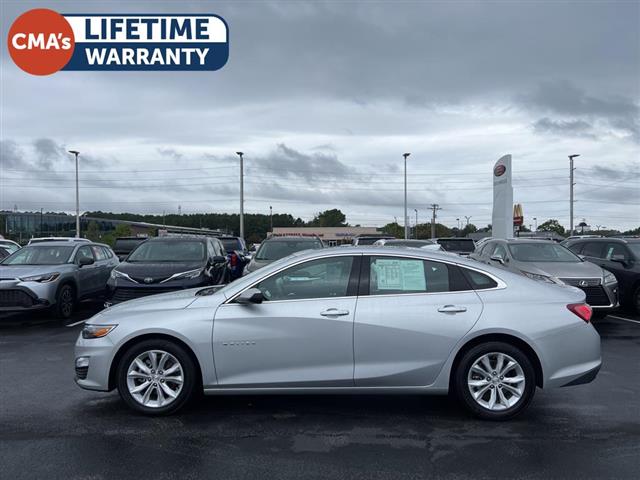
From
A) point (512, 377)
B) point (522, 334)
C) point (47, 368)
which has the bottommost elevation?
point (47, 368)

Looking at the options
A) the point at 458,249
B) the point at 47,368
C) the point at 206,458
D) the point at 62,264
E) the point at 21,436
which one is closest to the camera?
the point at 206,458

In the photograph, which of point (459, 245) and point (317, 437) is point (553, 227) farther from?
point (317, 437)

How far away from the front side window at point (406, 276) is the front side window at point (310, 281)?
27cm

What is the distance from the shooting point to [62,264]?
38.1 ft

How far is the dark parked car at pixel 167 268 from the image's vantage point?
1003cm

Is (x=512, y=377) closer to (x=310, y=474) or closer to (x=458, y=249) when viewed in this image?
(x=310, y=474)

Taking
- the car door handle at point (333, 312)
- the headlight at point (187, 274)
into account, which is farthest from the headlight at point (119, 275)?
the car door handle at point (333, 312)

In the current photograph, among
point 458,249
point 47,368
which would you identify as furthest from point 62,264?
point 458,249

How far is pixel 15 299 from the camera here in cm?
1045

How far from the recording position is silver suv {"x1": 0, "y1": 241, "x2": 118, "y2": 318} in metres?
10.5

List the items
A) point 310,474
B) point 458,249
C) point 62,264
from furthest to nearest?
1. point 458,249
2. point 62,264
3. point 310,474

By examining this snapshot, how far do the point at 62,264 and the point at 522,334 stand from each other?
9.99 meters

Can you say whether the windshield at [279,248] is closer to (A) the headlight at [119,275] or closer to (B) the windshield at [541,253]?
(A) the headlight at [119,275]

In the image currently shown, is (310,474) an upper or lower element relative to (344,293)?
lower
